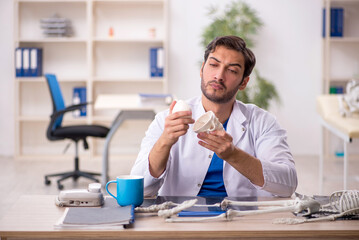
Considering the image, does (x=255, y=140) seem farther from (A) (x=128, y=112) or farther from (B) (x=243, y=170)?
(A) (x=128, y=112)

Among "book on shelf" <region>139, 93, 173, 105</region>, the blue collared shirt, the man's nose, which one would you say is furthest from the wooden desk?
"book on shelf" <region>139, 93, 173, 105</region>

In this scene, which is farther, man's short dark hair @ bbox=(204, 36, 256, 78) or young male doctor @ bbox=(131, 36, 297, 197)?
man's short dark hair @ bbox=(204, 36, 256, 78)

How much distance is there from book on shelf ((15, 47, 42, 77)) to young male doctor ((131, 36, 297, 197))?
3.76 meters

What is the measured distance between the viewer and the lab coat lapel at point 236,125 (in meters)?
1.86

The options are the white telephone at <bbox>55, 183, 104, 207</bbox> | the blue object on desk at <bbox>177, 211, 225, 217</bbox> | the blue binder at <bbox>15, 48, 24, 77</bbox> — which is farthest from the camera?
the blue binder at <bbox>15, 48, 24, 77</bbox>

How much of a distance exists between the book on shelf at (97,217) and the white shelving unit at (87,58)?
4.03 m

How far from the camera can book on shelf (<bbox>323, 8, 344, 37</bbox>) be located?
5422 millimetres

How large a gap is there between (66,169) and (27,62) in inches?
50.5

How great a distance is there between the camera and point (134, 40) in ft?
17.3

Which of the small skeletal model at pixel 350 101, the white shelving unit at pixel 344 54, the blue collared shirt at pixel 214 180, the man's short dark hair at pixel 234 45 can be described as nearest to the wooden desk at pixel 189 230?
the blue collared shirt at pixel 214 180

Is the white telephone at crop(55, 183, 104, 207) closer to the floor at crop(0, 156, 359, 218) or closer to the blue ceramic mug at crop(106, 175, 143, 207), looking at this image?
the blue ceramic mug at crop(106, 175, 143, 207)

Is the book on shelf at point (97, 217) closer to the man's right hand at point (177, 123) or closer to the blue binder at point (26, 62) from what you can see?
the man's right hand at point (177, 123)

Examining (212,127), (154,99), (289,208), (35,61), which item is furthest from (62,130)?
(289,208)

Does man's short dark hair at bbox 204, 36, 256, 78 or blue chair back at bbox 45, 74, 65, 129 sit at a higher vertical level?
man's short dark hair at bbox 204, 36, 256, 78
